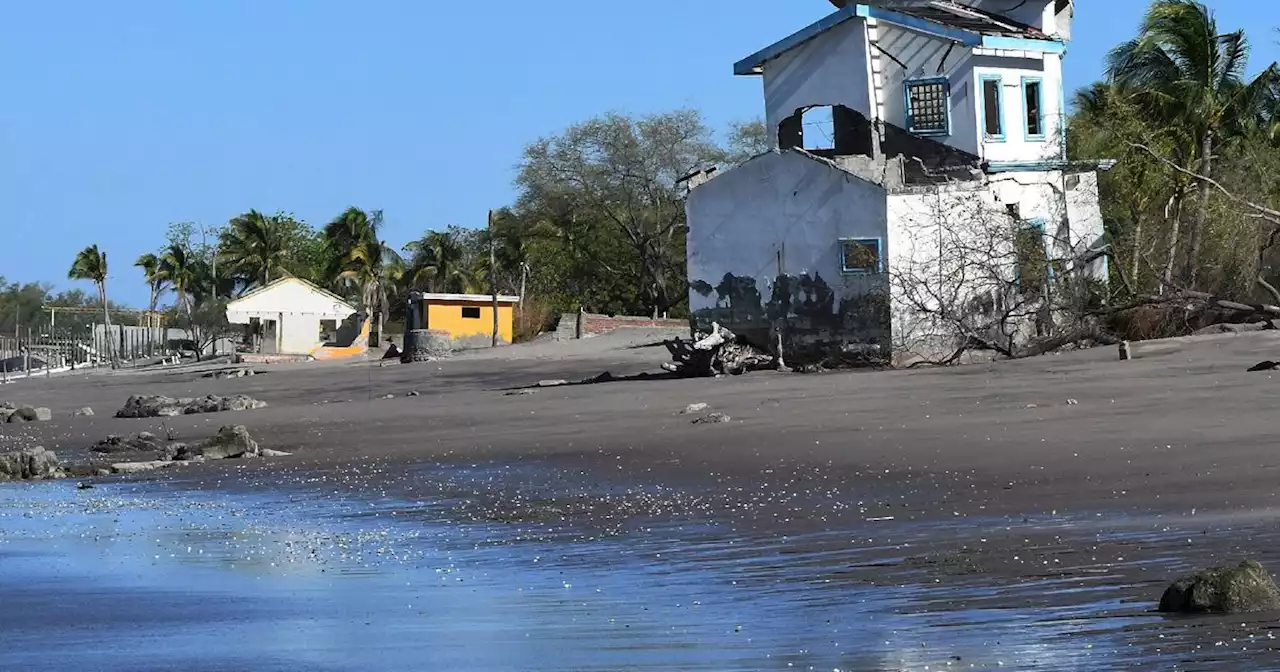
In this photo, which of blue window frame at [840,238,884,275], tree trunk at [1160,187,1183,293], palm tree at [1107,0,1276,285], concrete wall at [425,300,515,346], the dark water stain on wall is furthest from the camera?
concrete wall at [425,300,515,346]

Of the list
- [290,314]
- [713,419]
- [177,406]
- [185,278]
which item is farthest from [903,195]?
[185,278]

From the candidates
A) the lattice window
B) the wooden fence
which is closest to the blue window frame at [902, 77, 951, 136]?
the lattice window

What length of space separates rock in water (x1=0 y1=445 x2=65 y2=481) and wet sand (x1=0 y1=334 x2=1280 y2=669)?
108 cm

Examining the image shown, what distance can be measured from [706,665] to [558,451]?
11.7 meters

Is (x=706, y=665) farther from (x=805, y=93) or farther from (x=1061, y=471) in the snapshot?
(x=805, y=93)

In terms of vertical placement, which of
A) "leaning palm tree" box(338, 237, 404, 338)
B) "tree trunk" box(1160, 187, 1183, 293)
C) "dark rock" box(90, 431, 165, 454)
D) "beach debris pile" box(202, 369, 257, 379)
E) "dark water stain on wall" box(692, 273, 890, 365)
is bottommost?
"dark rock" box(90, 431, 165, 454)

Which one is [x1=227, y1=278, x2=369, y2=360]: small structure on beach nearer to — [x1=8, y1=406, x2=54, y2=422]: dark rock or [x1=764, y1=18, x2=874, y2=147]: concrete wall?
[x1=764, y1=18, x2=874, y2=147]: concrete wall

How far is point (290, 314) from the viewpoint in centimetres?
6362

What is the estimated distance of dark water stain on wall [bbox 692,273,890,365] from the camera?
2842 centimetres

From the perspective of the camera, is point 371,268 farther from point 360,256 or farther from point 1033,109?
point 1033,109

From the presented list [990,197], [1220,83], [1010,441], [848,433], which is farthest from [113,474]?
[1220,83]

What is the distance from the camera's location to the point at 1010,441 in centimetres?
1427

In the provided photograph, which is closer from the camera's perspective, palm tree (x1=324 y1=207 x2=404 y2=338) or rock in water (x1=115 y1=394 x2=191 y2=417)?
rock in water (x1=115 y1=394 x2=191 y2=417)

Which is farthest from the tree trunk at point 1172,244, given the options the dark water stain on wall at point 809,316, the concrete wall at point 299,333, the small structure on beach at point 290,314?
the concrete wall at point 299,333
